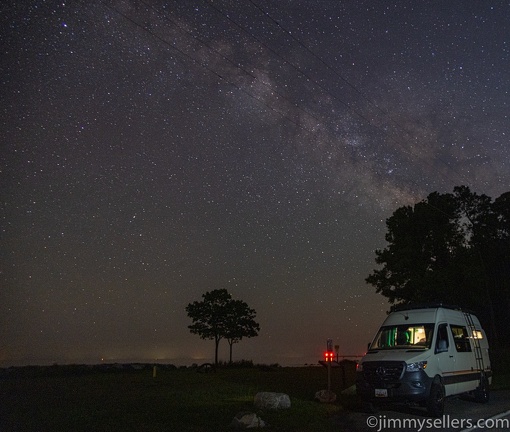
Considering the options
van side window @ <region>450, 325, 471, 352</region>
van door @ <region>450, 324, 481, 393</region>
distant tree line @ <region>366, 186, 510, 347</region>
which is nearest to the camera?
van door @ <region>450, 324, 481, 393</region>

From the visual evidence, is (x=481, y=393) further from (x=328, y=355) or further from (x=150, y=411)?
(x=150, y=411)

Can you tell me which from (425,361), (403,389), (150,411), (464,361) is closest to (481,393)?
(464,361)

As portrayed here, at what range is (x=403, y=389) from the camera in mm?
13414

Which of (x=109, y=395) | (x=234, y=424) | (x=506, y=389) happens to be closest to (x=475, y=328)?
(x=506, y=389)

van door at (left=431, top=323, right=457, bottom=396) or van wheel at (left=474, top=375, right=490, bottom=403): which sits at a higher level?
van door at (left=431, top=323, right=457, bottom=396)

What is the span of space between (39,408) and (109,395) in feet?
12.9

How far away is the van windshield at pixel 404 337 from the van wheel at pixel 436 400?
109cm

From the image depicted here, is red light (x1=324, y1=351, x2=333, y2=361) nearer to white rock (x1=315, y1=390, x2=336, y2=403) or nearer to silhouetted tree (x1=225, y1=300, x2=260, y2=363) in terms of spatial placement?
white rock (x1=315, y1=390, x2=336, y2=403)

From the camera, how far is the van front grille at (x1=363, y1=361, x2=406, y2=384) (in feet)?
44.7

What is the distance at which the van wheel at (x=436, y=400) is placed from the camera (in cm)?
1334

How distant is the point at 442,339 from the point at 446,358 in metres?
0.54

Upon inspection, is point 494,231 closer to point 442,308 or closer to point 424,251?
point 424,251

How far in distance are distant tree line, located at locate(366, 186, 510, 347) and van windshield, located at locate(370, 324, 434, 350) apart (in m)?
23.3

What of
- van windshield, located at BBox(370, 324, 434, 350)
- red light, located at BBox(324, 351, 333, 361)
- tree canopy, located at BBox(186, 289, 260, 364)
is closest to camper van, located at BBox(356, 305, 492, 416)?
van windshield, located at BBox(370, 324, 434, 350)
